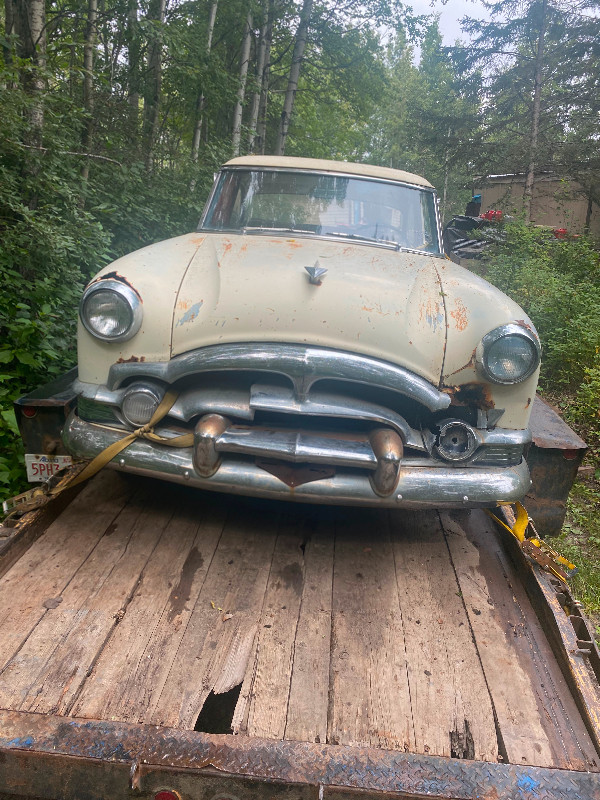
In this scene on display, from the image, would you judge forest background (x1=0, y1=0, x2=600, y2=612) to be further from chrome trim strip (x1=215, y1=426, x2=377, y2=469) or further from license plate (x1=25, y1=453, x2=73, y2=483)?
chrome trim strip (x1=215, y1=426, x2=377, y2=469)

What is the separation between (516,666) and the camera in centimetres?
177

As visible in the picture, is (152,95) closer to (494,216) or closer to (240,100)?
(240,100)

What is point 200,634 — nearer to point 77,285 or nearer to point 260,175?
point 260,175

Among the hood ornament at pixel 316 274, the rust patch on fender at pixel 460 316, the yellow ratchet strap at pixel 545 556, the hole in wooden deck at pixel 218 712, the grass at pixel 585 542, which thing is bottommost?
the grass at pixel 585 542

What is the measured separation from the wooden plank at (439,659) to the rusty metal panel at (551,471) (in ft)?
2.32

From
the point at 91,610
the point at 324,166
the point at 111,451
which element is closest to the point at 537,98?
the point at 324,166

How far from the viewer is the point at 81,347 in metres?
2.37

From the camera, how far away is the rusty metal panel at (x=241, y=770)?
4.18ft

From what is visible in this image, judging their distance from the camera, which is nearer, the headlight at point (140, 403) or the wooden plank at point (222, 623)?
the wooden plank at point (222, 623)

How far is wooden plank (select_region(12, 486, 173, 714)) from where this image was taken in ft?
5.11

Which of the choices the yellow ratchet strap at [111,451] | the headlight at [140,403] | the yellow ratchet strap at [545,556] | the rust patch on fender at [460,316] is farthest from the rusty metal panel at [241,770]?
the rust patch on fender at [460,316]

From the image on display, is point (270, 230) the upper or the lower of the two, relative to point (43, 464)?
upper

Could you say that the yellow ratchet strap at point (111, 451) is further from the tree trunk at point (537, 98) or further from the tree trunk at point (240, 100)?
the tree trunk at point (537, 98)

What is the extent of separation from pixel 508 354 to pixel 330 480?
0.87 meters
